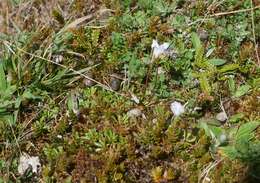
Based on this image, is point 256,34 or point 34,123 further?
→ point 256,34

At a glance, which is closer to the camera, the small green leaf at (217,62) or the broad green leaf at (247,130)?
the broad green leaf at (247,130)

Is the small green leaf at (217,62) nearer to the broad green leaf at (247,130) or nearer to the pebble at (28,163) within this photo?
the broad green leaf at (247,130)

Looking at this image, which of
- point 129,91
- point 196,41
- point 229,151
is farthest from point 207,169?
point 196,41

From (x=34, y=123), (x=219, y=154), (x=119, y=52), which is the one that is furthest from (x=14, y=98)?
(x=219, y=154)

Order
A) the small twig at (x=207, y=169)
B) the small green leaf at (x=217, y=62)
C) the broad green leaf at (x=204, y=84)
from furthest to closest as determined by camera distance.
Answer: the small green leaf at (x=217, y=62) → the broad green leaf at (x=204, y=84) → the small twig at (x=207, y=169)

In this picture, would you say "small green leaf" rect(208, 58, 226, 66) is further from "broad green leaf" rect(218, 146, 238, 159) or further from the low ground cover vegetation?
"broad green leaf" rect(218, 146, 238, 159)

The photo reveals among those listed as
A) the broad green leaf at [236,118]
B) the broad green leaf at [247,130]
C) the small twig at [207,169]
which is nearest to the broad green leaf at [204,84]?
the broad green leaf at [236,118]

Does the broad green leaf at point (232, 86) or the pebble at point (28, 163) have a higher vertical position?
the broad green leaf at point (232, 86)

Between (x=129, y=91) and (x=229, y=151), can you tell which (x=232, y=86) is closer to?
(x=229, y=151)

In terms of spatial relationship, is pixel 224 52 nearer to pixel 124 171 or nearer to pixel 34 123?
pixel 124 171
